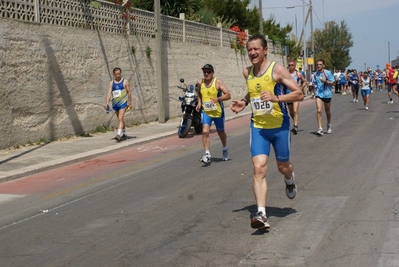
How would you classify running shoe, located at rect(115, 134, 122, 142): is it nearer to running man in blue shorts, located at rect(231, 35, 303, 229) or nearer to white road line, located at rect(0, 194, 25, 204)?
white road line, located at rect(0, 194, 25, 204)

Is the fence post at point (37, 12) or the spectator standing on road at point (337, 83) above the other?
the fence post at point (37, 12)

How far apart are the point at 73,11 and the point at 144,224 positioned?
11.5m

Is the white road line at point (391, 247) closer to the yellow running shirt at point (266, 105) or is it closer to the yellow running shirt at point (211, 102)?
the yellow running shirt at point (266, 105)

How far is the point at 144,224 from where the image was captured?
24.3 feet

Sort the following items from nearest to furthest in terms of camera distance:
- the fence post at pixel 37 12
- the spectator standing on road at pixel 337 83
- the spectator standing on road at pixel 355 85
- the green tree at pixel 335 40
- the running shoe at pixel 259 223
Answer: the running shoe at pixel 259 223, the fence post at pixel 37 12, the spectator standing on road at pixel 355 85, the spectator standing on road at pixel 337 83, the green tree at pixel 335 40

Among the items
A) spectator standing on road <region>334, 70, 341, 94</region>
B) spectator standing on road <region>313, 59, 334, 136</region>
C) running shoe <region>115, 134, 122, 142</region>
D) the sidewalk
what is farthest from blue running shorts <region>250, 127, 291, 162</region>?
spectator standing on road <region>334, 70, 341, 94</region>

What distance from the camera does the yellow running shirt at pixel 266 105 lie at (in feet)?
23.0

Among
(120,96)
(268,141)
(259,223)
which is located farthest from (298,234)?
(120,96)

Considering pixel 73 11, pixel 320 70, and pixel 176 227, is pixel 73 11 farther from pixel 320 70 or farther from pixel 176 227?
pixel 176 227

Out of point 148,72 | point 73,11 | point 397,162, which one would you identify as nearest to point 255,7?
point 148,72

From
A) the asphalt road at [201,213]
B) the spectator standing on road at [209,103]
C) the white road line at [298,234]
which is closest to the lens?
the white road line at [298,234]

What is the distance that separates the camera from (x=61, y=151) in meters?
14.7

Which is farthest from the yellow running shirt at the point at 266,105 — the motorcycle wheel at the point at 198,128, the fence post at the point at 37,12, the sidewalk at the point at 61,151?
the motorcycle wheel at the point at 198,128

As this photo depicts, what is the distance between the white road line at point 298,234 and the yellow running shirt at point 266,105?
1080 millimetres
